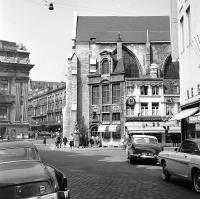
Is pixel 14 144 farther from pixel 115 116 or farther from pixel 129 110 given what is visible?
pixel 115 116

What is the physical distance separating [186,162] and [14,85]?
61.8 metres

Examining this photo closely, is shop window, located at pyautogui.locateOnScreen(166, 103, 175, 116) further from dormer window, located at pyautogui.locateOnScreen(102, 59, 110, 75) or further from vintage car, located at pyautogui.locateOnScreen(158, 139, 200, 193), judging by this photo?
vintage car, located at pyautogui.locateOnScreen(158, 139, 200, 193)

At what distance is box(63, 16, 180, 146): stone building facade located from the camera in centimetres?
4981

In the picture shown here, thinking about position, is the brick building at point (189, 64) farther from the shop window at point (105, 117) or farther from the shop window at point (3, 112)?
the shop window at point (3, 112)

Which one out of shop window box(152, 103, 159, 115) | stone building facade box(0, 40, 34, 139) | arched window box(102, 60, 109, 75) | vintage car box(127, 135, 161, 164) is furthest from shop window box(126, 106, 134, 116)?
vintage car box(127, 135, 161, 164)

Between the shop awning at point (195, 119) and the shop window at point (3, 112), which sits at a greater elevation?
the shop window at point (3, 112)

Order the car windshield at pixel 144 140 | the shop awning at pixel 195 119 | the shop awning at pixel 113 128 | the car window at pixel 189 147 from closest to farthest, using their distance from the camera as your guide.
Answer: the car window at pixel 189 147 → the shop awning at pixel 195 119 → the car windshield at pixel 144 140 → the shop awning at pixel 113 128

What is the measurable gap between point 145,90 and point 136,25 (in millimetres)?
16345

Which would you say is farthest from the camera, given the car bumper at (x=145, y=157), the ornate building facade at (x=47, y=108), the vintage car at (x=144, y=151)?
the ornate building facade at (x=47, y=108)

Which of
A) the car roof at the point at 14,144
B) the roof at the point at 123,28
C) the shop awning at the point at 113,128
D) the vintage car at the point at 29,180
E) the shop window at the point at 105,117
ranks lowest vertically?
the vintage car at the point at 29,180

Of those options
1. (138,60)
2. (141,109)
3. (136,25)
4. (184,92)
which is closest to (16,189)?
(184,92)

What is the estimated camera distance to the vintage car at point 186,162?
31.4ft

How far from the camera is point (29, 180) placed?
5621mm

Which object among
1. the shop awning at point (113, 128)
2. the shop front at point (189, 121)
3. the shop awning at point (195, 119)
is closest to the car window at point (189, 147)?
the shop awning at point (195, 119)
